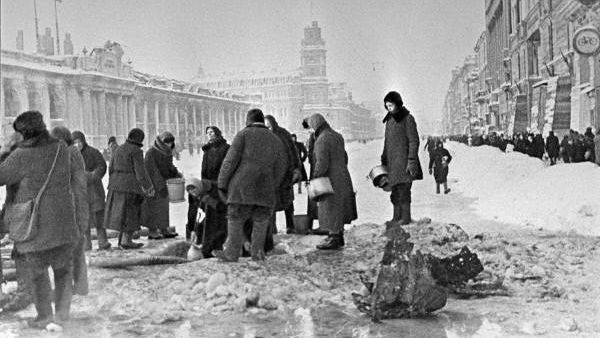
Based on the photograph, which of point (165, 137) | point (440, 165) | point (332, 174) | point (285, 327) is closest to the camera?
point (285, 327)

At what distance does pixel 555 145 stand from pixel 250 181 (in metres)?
15.3

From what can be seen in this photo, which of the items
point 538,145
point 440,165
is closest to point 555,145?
point 538,145

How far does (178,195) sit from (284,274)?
272 cm

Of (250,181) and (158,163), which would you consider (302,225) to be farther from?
(250,181)

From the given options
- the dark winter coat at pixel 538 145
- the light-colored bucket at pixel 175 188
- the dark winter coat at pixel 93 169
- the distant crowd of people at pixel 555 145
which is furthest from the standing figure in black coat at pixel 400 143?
the dark winter coat at pixel 538 145

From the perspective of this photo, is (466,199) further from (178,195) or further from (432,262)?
(432,262)

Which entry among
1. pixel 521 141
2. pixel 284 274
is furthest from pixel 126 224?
pixel 521 141

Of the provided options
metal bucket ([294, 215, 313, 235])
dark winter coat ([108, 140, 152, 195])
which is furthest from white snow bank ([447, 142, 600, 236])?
dark winter coat ([108, 140, 152, 195])

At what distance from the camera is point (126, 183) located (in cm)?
723

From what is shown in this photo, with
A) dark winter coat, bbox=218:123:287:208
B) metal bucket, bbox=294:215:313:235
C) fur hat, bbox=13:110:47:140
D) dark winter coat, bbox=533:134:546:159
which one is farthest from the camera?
dark winter coat, bbox=533:134:546:159

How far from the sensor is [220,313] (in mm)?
4652

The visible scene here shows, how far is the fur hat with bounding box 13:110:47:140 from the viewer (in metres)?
4.07

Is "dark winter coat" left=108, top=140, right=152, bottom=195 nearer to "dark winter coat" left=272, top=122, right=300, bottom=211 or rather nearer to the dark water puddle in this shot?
"dark winter coat" left=272, top=122, right=300, bottom=211

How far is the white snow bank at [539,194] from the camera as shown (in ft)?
26.8
